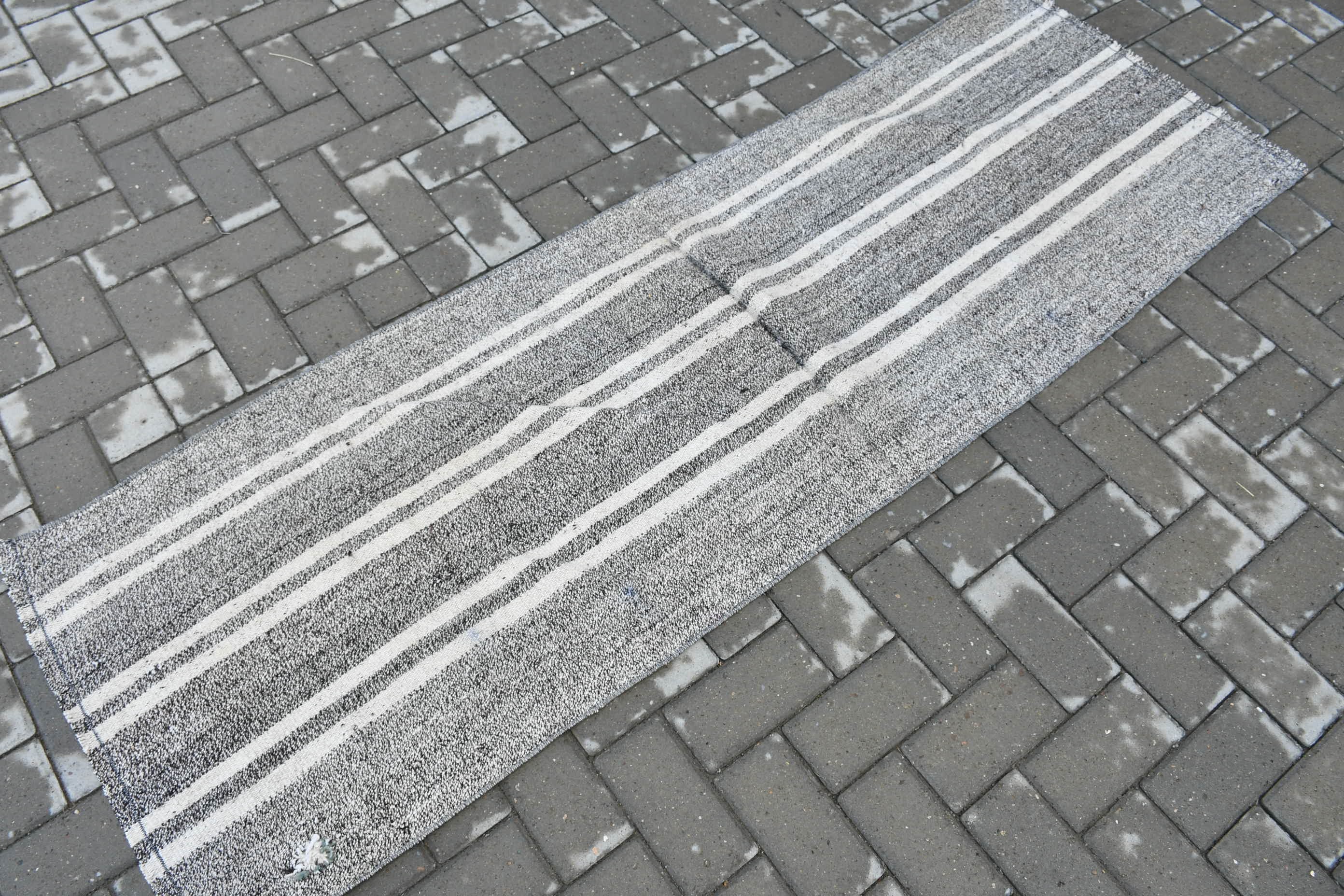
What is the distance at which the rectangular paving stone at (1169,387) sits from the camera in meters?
2.78

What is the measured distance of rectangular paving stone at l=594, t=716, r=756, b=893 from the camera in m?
2.15

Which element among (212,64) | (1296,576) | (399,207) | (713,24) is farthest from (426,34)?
(1296,576)

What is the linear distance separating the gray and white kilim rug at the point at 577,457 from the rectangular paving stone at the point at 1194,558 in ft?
1.86

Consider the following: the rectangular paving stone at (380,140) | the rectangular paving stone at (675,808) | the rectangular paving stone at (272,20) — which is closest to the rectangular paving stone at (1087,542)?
the rectangular paving stone at (675,808)

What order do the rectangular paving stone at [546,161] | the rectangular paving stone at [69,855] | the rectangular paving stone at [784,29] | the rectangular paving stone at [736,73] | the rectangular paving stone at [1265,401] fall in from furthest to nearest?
the rectangular paving stone at [784,29]
the rectangular paving stone at [736,73]
the rectangular paving stone at [546,161]
the rectangular paving stone at [1265,401]
the rectangular paving stone at [69,855]

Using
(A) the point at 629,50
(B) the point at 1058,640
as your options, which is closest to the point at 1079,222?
(B) the point at 1058,640

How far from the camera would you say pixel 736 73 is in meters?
3.51

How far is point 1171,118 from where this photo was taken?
3.42 metres

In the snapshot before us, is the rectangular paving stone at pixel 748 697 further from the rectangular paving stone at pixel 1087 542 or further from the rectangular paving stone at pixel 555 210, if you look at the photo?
the rectangular paving stone at pixel 555 210

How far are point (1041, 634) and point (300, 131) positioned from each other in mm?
2892

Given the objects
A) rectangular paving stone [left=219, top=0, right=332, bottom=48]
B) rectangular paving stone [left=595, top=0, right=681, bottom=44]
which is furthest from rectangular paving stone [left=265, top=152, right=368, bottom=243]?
rectangular paving stone [left=595, top=0, right=681, bottom=44]

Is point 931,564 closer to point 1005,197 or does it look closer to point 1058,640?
point 1058,640

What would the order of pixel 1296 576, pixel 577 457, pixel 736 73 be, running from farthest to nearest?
1. pixel 736 73
2. pixel 577 457
3. pixel 1296 576

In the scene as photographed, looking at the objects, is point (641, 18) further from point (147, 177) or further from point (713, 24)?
point (147, 177)
